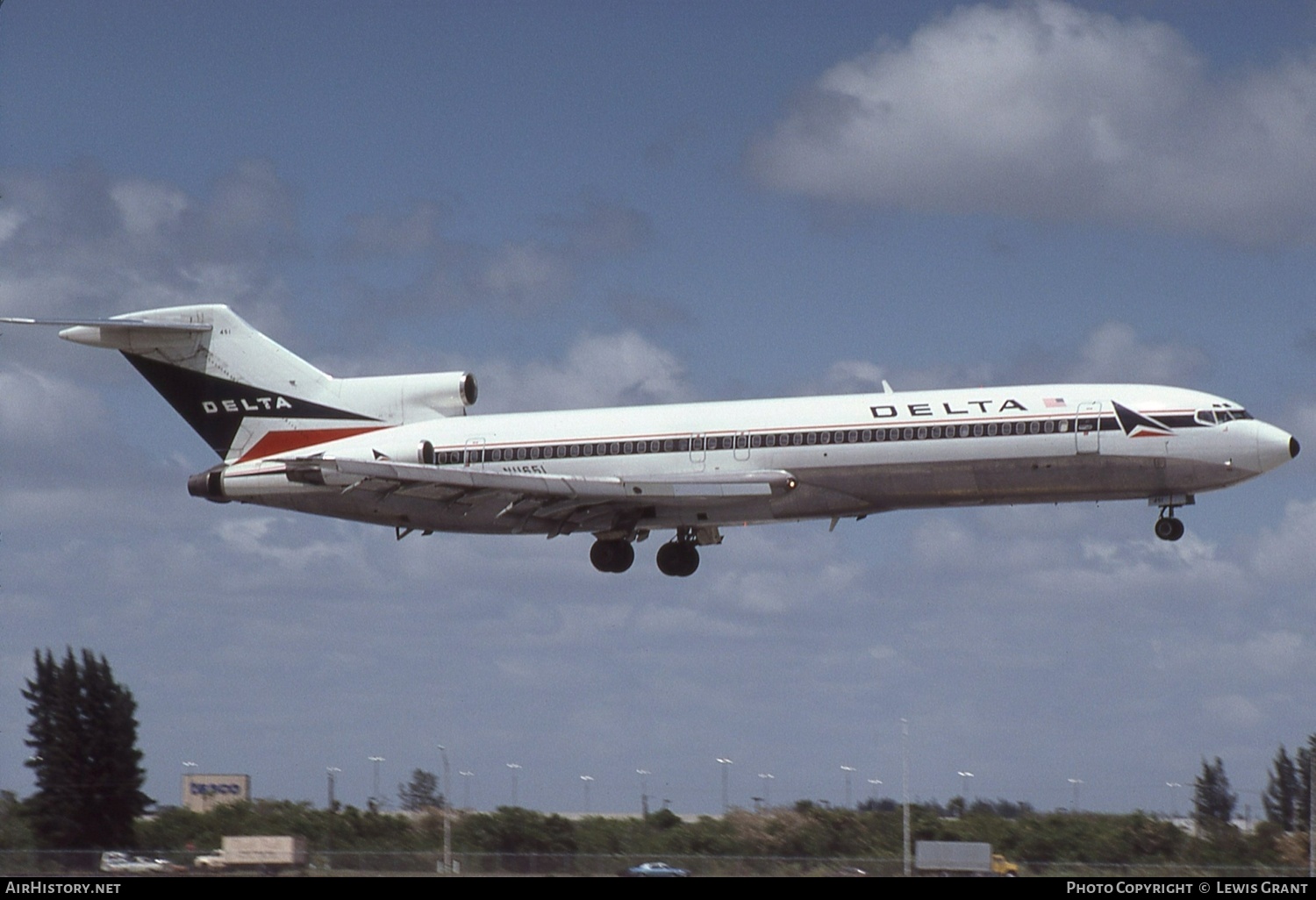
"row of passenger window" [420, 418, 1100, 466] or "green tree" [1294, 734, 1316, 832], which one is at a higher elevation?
"row of passenger window" [420, 418, 1100, 466]

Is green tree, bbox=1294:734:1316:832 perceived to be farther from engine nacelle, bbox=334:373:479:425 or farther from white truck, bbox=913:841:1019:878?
engine nacelle, bbox=334:373:479:425

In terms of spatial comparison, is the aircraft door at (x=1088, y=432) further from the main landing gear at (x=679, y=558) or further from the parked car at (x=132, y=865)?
the parked car at (x=132, y=865)

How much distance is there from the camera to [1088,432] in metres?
41.2

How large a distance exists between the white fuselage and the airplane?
Result: 1.8 inches

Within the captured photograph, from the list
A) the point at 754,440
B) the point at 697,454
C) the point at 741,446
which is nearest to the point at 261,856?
the point at 697,454

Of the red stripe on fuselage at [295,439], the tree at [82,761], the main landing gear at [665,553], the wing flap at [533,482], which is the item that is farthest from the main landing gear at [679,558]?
the tree at [82,761]

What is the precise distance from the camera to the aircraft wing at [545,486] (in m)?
43.8

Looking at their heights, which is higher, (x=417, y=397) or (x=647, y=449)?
(x=417, y=397)

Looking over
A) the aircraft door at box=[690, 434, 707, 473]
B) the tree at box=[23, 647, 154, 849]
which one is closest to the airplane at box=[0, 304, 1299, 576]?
the aircraft door at box=[690, 434, 707, 473]

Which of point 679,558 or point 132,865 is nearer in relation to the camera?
point 132,865

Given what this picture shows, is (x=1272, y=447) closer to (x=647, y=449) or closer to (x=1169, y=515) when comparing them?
(x=1169, y=515)

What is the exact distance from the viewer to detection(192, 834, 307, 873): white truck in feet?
117

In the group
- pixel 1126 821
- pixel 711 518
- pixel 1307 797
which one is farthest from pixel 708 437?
pixel 1307 797

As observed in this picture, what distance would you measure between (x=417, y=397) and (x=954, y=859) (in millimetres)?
21606
